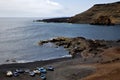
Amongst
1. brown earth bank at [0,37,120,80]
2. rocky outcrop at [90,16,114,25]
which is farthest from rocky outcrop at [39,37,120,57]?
rocky outcrop at [90,16,114,25]

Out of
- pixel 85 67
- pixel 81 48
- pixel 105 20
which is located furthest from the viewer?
pixel 105 20

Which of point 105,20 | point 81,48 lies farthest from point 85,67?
point 105,20

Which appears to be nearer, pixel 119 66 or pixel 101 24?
pixel 119 66

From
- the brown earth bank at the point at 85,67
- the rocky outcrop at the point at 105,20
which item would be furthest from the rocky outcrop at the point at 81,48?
the rocky outcrop at the point at 105,20

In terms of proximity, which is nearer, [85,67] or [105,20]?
[85,67]

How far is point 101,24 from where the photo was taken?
193m

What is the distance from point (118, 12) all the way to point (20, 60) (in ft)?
454

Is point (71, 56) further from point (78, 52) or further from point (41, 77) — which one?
point (41, 77)

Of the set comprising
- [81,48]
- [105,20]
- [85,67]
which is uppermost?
[105,20]

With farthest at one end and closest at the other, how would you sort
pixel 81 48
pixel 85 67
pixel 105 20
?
pixel 105 20
pixel 81 48
pixel 85 67

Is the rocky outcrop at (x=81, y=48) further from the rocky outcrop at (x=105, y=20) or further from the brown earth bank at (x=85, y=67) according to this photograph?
the rocky outcrop at (x=105, y=20)

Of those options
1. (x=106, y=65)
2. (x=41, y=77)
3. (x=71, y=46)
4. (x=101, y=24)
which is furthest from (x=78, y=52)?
Result: (x=101, y=24)

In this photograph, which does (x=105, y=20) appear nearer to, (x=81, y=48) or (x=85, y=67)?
(x=81, y=48)

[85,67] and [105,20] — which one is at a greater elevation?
[105,20]
